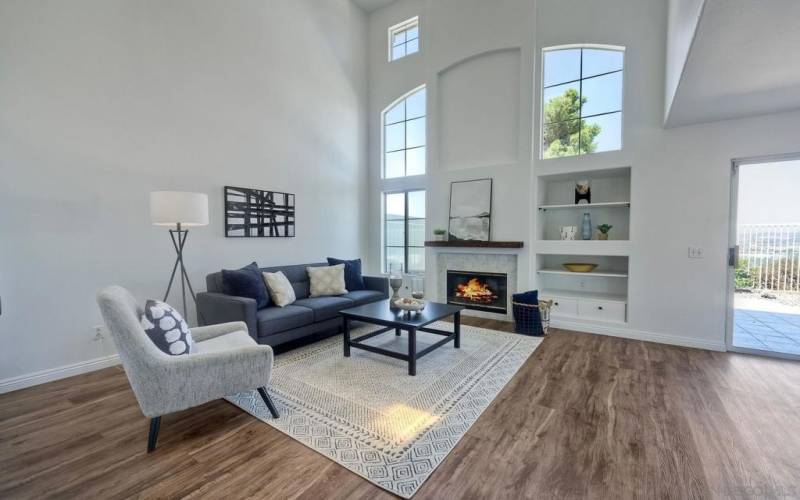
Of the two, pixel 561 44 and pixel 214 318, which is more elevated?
pixel 561 44

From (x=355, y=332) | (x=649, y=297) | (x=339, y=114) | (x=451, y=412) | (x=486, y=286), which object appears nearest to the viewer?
(x=451, y=412)

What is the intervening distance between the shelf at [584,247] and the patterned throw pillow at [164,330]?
4.17 metres

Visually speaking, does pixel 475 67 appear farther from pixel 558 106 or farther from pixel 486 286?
pixel 486 286

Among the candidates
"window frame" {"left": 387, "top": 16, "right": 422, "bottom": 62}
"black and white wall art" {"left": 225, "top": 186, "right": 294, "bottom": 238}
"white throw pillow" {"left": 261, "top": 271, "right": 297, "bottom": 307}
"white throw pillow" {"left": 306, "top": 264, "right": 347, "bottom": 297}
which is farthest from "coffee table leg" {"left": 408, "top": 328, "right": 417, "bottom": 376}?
"window frame" {"left": 387, "top": 16, "right": 422, "bottom": 62}

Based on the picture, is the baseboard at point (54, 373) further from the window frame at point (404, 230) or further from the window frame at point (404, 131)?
the window frame at point (404, 131)

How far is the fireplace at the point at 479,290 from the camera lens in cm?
501

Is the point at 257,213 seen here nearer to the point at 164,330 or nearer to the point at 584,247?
the point at 164,330

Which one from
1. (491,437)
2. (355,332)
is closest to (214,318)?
(355,332)

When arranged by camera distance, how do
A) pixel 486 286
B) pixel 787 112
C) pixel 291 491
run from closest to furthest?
pixel 291 491, pixel 787 112, pixel 486 286

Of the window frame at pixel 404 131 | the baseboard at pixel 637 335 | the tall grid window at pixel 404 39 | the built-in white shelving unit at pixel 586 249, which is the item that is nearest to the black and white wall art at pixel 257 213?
the window frame at pixel 404 131

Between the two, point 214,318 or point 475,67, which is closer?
point 214,318

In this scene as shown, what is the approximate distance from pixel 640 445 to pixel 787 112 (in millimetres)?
3617

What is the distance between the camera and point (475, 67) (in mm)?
5164

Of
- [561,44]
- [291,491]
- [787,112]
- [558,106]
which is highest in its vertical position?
[561,44]
